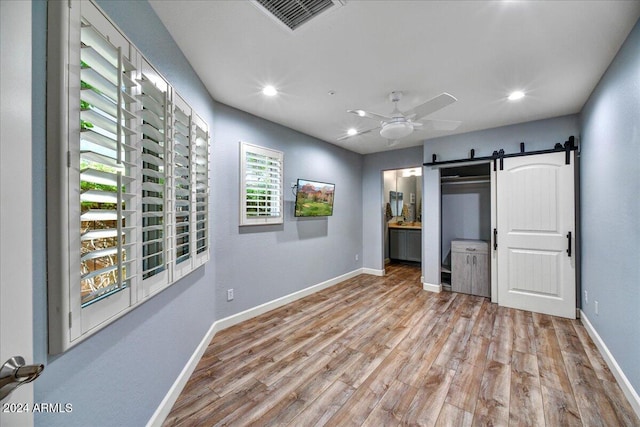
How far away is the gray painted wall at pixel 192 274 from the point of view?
880mm

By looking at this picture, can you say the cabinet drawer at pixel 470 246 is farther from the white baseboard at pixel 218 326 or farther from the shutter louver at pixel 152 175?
the shutter louver at pixel 152 175

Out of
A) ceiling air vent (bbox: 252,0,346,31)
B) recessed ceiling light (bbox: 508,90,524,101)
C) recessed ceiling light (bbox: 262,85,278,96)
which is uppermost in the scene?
recessed ceiling light (bbox: 262,85,278,96)

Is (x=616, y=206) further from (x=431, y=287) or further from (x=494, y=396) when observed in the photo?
(x=431, y=287)

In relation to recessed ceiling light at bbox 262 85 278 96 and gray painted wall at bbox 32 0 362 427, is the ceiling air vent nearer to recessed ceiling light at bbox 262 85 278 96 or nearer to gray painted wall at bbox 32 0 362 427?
gray painted wall at bbox 32 0 362 427

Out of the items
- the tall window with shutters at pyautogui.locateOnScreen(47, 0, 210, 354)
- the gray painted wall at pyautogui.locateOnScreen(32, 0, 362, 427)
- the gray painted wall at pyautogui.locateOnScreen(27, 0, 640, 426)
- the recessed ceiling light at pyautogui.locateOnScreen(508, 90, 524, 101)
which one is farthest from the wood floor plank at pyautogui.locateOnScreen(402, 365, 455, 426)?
the recessed ceiling light at pyautogui.locateOnScreen(508, 90, 524, 101)

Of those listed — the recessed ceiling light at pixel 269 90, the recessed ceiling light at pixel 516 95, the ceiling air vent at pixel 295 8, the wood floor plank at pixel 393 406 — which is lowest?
the wood floor plank at pixel 393 406

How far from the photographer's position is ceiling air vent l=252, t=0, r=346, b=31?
1554 millimetres

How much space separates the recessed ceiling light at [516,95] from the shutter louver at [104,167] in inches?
133

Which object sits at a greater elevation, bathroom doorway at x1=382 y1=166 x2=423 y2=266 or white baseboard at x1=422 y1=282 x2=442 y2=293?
bathroom doorway at x1=382 y1=166 x2=423 y2=266

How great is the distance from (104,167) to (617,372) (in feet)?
12.2

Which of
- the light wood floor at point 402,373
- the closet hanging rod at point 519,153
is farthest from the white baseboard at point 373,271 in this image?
the closet hanging rod at point 519,153

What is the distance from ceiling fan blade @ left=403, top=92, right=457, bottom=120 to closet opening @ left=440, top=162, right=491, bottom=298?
2.35m

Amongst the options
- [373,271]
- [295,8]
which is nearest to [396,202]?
[373,271]

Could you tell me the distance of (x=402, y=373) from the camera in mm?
2180
